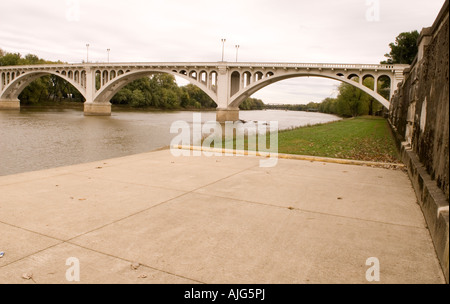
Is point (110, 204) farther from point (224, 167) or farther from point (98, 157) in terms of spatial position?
point (98, 157)

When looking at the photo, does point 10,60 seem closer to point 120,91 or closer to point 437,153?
point 120,91

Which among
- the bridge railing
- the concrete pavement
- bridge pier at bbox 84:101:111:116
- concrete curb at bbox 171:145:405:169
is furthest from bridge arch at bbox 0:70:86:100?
the concrete pavement

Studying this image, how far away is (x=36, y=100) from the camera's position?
3014 inches

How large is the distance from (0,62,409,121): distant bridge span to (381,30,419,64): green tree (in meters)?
11.7

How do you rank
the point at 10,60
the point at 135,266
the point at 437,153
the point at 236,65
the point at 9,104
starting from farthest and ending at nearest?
the point at 10,60, the point at 9,104, the point at 236,65, the point at 437,153, the point at 135,266

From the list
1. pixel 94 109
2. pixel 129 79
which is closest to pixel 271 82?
pixel 129 79

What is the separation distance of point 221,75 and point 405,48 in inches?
1044

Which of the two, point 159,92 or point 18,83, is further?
point 159,92

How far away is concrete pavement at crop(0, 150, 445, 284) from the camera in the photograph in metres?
2.92

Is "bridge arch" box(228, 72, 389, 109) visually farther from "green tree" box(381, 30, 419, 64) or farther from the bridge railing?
"green tree" box(381, 30, 419, 64)

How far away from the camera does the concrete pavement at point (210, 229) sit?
2.92 metres

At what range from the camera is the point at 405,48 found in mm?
52938

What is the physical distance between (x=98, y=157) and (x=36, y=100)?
70.7 m

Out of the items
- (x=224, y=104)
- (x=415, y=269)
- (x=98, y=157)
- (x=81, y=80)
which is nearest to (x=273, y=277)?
(x=415, y=269)
